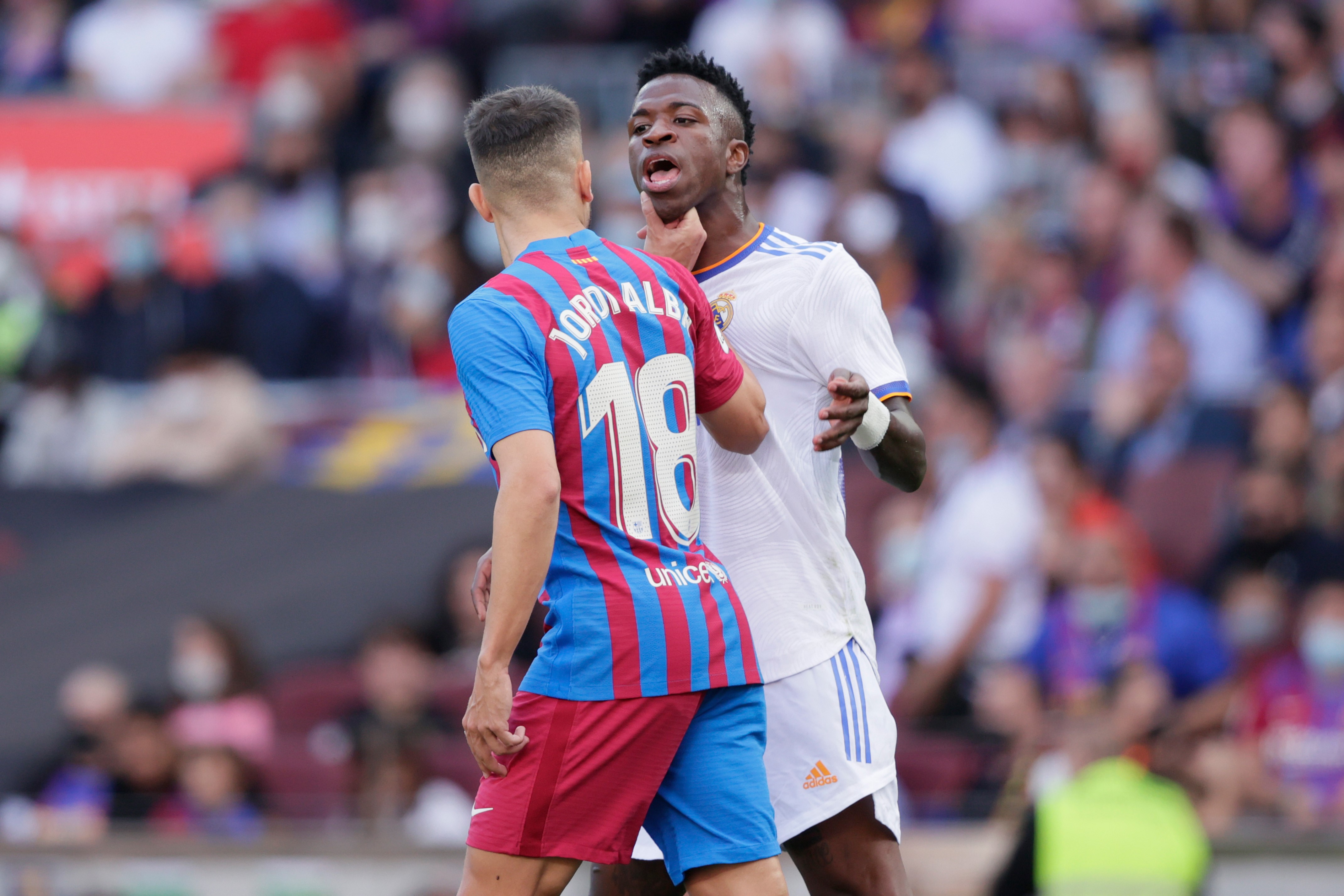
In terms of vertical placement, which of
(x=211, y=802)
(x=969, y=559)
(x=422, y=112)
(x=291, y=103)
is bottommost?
(x=211, y=802)

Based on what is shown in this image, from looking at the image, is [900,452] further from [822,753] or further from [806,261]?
[822,753]

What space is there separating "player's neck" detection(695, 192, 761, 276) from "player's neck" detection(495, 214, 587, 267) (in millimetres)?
518

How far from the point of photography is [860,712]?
164 inches

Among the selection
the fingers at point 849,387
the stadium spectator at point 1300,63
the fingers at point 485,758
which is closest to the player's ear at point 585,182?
the fingers at point 849,387

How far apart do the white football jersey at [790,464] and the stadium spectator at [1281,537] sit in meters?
4.56

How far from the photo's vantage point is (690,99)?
4250 mm

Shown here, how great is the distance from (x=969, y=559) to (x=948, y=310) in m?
2.23

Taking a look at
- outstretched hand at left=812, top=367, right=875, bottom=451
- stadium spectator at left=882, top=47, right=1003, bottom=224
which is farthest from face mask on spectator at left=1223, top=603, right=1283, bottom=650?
outstretched hand at left=812, top=367, right=875, bottom=451

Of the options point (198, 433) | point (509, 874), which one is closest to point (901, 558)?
point (198, 433)

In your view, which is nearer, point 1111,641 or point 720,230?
point 720,230

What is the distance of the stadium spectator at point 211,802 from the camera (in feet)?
27.3

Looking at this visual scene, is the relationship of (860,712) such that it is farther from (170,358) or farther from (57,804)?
(170,358)

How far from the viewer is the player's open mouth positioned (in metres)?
4.20

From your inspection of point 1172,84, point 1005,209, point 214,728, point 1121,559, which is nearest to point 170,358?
point 214,728
